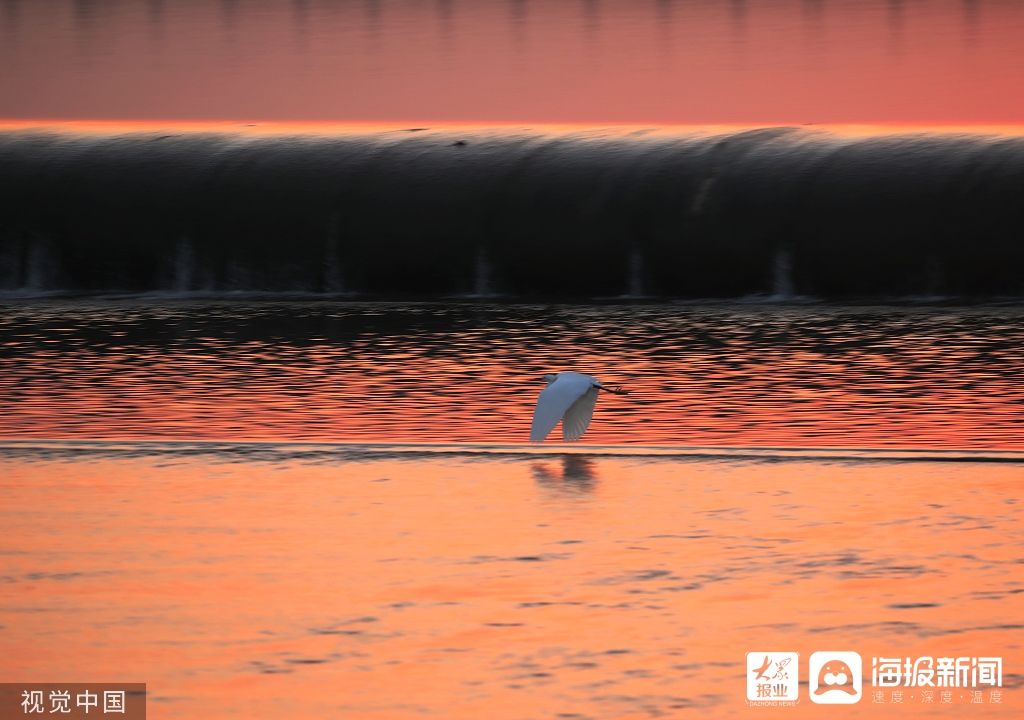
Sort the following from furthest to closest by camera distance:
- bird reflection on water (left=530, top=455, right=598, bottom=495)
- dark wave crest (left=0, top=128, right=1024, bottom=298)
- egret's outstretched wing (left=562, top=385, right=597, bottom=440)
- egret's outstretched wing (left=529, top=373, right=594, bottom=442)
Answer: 1. dark wave crest (left=0, top=128, right=1024, bottom=298)
2. egret's outstretched wing (left=562, top=385, right=597, bottom=440)
3. egret's outstretched wing (left=529, top=373, right=594, bottom=442)
4. bird reflection on water (left=530, top=455, right=598, bottom=495)

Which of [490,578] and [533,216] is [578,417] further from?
[533,216]

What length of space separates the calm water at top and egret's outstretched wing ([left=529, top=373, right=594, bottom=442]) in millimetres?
1323

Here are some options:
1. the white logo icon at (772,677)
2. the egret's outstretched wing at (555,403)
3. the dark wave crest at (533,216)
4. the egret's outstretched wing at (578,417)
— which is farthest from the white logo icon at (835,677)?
the dark wave crest at (533,216)

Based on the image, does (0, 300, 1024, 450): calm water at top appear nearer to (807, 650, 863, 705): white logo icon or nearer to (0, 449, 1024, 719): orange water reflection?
(0, 449, 1024, 719): orange water reflection

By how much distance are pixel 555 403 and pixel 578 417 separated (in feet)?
0.73

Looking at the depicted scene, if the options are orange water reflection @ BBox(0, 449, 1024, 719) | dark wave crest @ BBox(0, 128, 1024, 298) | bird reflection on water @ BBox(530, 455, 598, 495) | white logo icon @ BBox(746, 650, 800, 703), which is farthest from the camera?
dark wave crest @ BBox(0, 128, 1024, 298)

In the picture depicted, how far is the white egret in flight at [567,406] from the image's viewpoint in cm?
923

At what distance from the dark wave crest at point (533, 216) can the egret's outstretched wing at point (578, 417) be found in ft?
58.3

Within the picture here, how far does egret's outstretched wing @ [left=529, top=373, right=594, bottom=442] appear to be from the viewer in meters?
9.23

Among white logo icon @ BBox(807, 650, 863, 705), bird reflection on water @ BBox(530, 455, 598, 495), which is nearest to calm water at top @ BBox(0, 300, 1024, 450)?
bird reflection on water @ BBox(530, 455, 598, 495)

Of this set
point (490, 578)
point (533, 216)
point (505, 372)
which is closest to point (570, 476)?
point (490, 578)

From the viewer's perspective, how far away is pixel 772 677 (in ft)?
16.3

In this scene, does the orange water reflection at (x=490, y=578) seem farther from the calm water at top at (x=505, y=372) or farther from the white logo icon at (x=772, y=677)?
the calm water at top at (x=505, y=372)

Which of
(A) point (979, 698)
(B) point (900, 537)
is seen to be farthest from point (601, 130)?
(A) point (979, 698)
